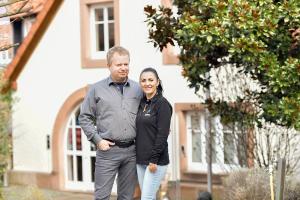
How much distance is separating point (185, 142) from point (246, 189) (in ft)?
19.3

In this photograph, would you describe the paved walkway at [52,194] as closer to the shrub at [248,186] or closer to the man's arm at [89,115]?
the shrub at [248,186]

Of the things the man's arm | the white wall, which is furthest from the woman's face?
the white wall

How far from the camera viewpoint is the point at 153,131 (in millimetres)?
6547

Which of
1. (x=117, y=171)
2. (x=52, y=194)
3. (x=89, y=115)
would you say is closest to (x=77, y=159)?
(x=52, y=194)

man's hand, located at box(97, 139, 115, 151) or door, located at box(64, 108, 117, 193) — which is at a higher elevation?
man's hand, located at box(97, 139, 115, 151)

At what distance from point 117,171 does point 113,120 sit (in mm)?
540

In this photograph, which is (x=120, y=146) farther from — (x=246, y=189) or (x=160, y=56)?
(x=160, y=56)

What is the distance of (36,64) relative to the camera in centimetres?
1767

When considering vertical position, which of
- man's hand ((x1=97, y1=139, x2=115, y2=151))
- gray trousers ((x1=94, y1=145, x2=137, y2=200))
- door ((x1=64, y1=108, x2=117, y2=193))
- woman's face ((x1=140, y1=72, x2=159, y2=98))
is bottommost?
door ((x1=64, y1=108, x2=117, y2=193))

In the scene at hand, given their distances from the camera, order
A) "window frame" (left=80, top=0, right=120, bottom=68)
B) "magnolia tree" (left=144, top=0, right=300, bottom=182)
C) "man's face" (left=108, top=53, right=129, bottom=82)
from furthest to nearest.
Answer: "window frame" (left=80, top=0, right=120, bottom=68) → "magnolia tree" (left=144, top=0, right=300, bottom=182) → "man's face" (left=108, top=53, right=129, bottom=82)

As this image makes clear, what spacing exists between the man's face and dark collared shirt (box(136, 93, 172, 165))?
1.21 feet

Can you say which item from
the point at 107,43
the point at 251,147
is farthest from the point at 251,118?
the point at 107,43

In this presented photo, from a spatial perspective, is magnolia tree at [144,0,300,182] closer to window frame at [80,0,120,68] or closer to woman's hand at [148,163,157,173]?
woman's hand at [148,163,157,173]

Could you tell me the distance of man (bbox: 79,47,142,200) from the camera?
6.52 m
